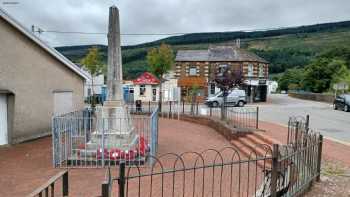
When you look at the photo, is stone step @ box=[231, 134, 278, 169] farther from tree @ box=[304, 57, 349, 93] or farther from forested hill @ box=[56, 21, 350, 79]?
forested hill @ box=[56, 21, 350, 79]

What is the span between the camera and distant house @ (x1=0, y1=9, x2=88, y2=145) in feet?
36.0

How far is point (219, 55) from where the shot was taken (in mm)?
37875

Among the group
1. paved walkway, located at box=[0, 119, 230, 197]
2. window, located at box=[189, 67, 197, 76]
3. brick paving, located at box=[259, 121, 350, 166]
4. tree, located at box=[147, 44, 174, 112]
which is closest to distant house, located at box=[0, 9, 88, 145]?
paved walkway, located at box=[0, 119, 230, 197]

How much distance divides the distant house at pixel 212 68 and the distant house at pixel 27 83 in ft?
76.6

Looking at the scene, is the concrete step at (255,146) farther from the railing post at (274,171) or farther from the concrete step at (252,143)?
the railing post at (274,171)

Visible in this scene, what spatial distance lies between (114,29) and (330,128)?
11726 millimetres

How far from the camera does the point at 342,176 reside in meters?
6.44

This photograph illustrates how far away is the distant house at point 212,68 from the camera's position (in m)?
36.5

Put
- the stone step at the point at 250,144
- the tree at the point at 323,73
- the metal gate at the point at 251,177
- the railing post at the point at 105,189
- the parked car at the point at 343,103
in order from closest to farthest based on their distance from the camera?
the railing post at the point at 105,189
the metal gate at the point at 251,177
the stone step at the point at 250,144
the parked car at the point at 343,103
the tree at the point at 323,73

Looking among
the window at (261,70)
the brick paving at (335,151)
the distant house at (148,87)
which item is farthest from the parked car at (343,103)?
the distant house at (148,87)

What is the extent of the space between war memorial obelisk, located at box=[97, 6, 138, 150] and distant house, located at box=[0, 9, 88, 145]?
4449 mm

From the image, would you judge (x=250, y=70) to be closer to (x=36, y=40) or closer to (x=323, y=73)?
(x=323, y=73)

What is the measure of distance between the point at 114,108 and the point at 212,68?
93.2 ft

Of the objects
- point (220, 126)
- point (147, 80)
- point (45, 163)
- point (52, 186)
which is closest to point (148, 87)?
point (147, 80)
